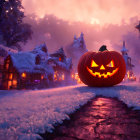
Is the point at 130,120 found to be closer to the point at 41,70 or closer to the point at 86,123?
the point at 86,123

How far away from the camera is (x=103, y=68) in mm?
5586

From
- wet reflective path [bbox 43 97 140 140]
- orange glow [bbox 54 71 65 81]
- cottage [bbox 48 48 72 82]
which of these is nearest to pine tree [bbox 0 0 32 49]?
cottage [bbox 48 48 72 82]

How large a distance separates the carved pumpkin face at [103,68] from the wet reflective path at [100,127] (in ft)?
10.4

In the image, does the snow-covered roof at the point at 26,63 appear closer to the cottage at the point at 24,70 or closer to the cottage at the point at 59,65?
the cottage at the point at 24,70

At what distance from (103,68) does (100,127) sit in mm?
4014

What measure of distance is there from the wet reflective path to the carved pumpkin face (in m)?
3.16

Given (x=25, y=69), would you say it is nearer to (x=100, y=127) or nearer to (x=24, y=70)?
(x=24, y=70)

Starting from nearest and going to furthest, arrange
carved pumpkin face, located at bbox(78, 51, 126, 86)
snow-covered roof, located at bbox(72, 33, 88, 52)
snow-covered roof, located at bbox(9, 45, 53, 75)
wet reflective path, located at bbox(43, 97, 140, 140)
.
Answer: wet reflective path, located at bbox(43, 97, 140, 140), carved pumpkin face, located at bbox(78, 51, 126, 86), snow-covered roof, located at bbox(9, 45, 53, 75), snow-covered roof, located at bbox(72, 33, 88, 52)

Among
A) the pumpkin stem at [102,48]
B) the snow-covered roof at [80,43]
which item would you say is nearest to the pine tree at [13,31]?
the pumpkin stem at [102,48]

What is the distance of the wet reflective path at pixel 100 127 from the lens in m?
1.60

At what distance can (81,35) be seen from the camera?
40.4 metres

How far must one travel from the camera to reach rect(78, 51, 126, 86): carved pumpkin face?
5573 millimetres

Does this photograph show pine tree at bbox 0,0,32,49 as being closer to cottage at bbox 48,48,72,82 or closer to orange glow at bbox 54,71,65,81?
cottage at bbox 48,48,72,82

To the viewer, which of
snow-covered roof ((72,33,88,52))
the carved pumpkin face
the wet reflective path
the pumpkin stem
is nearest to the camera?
the wet reflective path
